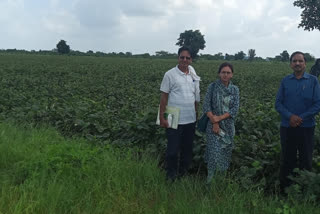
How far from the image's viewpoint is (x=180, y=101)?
3.96m

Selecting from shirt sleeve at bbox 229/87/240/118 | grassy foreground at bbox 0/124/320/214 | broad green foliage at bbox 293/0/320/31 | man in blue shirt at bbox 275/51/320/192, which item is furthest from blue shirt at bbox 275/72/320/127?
broad green foliage at bbox 293/0/320/31

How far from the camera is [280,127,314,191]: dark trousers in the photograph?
12.0ft

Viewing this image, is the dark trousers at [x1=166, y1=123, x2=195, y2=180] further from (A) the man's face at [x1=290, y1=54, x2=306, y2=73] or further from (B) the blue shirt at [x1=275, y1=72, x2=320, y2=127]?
(A) the man's face at [x1=290, y1=54, x2=306, y2=73]

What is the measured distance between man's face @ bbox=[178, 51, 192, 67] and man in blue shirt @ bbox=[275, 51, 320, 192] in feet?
3.57

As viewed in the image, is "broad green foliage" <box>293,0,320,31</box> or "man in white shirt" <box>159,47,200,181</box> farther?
"broad green foliage" <box>293,0,320,31</box>

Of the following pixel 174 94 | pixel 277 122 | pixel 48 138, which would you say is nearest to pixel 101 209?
pixel 174 94

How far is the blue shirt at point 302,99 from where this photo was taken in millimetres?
3564

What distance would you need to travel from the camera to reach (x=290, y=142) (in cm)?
374

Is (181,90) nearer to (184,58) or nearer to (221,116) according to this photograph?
(184,58)

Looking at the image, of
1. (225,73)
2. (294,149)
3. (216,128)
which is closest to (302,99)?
(294,149)

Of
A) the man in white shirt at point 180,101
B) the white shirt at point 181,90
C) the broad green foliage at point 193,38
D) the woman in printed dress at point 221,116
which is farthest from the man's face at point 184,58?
the broad green foliage at point 193,38

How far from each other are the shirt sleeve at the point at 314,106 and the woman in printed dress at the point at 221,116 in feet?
2.36

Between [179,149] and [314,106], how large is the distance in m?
1.64

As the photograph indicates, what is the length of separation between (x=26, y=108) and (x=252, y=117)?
4.69 metres
